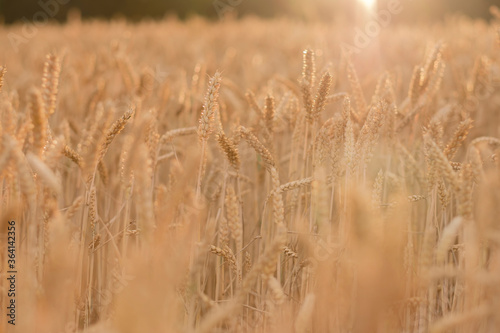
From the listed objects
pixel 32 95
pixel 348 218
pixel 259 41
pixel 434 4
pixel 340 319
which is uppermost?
pixel 434 4

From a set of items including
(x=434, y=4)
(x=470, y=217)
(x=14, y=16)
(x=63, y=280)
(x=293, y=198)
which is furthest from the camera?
(x=434, y=4)

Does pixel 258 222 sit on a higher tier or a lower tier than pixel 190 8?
lower

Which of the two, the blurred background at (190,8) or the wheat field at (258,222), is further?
the blurred background at (190,8)

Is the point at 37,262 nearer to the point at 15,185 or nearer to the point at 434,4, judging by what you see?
the point at 15,185

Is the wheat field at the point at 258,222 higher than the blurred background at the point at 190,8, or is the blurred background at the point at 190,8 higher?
the blurred background at the point at 190,8

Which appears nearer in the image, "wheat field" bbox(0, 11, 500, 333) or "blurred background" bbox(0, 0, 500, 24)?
"wheat field" bbox(0, 11, 500, 333)

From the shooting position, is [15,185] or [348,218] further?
[348,218]

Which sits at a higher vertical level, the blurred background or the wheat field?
the blurred background

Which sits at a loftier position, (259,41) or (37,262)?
(259,41)

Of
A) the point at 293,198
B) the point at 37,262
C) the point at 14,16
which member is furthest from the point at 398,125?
the point at 14,16

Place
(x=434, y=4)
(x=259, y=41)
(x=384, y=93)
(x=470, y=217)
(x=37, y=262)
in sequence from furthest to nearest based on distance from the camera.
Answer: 1. (x=434, y=4)
2. (x=259, y=41)
3. (x=384, y=93)
4. (x=37, y=262)
5. (x=470, y=217)

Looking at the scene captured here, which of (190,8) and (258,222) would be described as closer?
(258,222)

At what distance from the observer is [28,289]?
0.52 metres

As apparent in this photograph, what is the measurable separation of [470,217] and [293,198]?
0.37 metres
